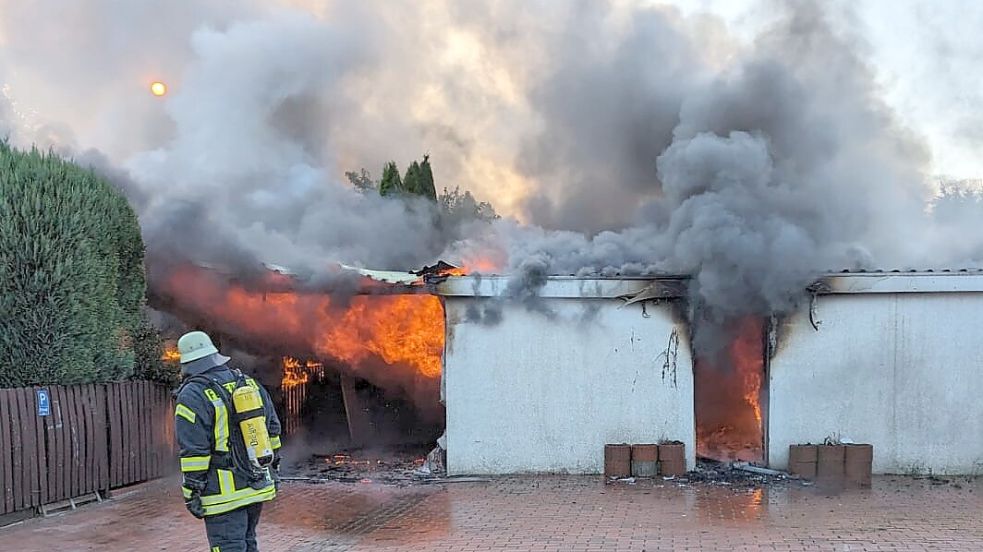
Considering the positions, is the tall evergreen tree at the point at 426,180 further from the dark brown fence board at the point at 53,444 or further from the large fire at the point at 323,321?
the dark brown fence board at the point at 53,444

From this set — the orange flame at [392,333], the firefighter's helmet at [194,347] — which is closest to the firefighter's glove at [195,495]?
the firefighter's helmet at [194,347]

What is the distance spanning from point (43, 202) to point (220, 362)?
5.06m

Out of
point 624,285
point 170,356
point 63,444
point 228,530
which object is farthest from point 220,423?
point 170,356

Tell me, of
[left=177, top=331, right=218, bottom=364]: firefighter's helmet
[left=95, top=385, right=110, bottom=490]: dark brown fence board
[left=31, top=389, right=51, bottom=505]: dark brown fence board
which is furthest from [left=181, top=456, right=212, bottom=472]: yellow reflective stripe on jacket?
[left=95, top=385, right=110, bottom=490]: dark brown fence board

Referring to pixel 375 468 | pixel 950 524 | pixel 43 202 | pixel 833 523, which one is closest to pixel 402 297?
pixel 375 468

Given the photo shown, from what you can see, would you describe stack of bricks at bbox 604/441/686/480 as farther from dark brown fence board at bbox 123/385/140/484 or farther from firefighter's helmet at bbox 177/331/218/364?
firefighter's helmet at bbox 177/331/218/364

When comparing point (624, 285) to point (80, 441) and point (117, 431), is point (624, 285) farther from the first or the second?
point (80, 441)

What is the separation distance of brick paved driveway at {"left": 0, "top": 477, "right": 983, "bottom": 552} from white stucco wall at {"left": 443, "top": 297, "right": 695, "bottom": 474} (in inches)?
18.4

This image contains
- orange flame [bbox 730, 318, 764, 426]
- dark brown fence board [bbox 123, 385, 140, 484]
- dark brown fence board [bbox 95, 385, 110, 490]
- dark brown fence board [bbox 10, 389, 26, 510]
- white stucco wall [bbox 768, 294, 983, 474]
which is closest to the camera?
dark brown fence board [bbox 10, 389, 26, 510]

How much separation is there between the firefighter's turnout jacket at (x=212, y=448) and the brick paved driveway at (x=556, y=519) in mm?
2715

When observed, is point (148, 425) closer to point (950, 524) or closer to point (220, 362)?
point (220, 362)

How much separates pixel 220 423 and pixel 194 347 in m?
0.48

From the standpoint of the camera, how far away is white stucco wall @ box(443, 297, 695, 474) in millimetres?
10195

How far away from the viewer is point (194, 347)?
4785 mm
